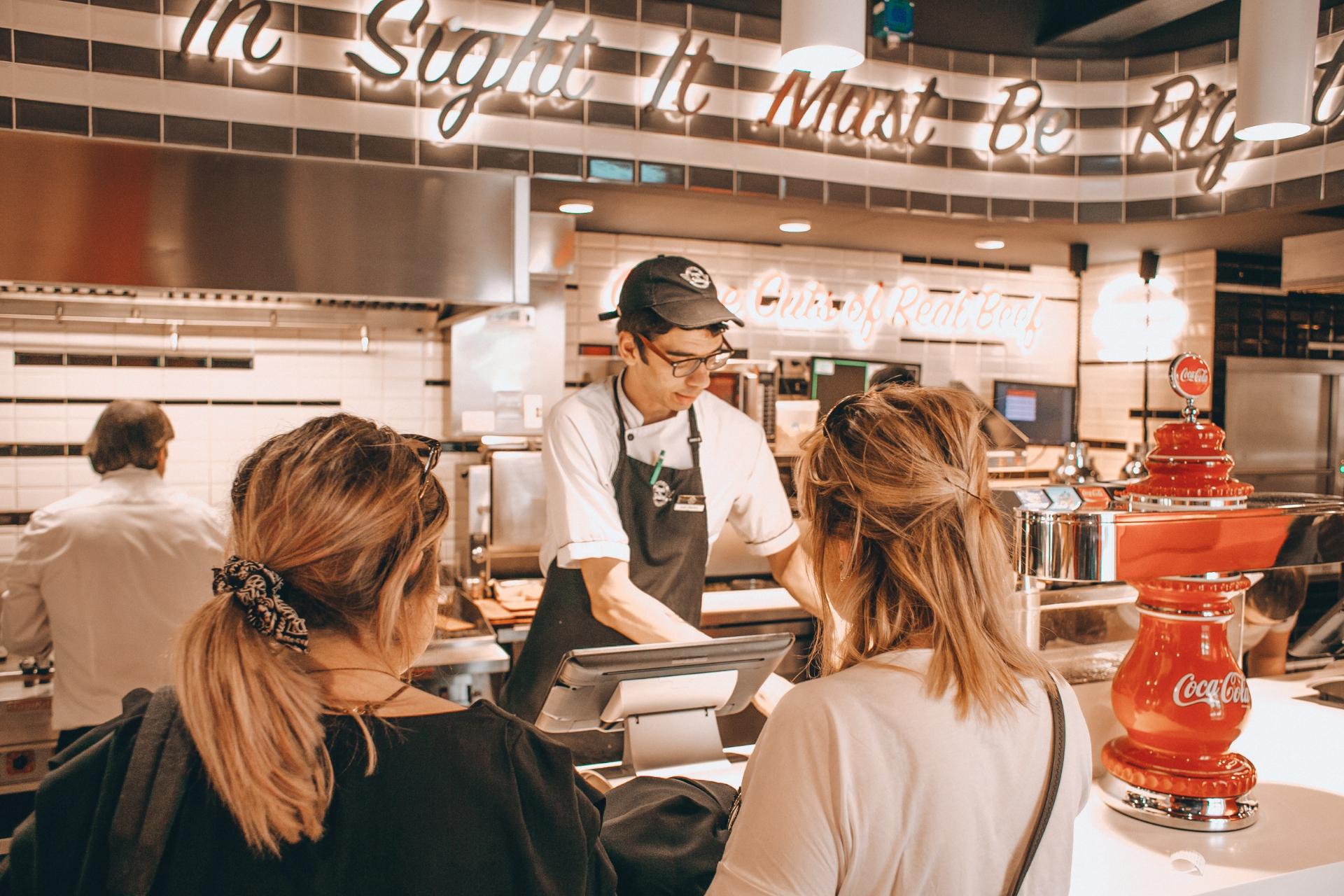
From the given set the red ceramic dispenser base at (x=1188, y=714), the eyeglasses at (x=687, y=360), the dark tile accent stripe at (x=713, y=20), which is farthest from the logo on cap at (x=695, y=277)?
the dark tile accent stripe at (x=713, y=20)

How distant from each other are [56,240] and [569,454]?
1.81 meters

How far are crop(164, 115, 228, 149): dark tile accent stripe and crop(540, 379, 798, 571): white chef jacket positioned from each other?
189 cm

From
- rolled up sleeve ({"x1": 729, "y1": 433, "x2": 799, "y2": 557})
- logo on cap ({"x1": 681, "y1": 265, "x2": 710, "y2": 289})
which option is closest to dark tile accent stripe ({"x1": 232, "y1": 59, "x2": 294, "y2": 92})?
logo on cap ({"x1": 681, "y1": 265, "x2": 710, "y2": 289})

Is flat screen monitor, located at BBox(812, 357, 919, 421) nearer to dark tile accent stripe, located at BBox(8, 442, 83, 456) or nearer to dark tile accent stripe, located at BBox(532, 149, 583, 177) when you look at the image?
dark tile accent stripe, located at BBox(532, 149, 583, 177)

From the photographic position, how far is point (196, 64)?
3.35m

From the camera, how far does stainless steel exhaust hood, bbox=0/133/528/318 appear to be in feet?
9.42

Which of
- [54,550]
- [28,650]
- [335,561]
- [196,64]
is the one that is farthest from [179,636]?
[196,64]

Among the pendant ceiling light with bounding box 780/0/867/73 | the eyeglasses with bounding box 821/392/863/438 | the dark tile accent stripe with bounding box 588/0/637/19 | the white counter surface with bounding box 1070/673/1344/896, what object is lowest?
the white counter surface with bounding box 1070/673/1344/896

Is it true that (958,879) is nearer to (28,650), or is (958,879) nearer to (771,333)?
(28,650)

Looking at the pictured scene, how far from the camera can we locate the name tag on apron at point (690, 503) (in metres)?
2.47

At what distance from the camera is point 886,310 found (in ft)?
18.5

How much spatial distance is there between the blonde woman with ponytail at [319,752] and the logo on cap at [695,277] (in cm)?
126

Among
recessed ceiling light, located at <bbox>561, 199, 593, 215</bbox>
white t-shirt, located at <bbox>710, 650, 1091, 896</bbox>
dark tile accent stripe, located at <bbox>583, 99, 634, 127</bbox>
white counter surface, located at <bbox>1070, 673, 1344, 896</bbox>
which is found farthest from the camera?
recessed ceiling light, located at <bbox>561, 199, 593, 215</bbox>

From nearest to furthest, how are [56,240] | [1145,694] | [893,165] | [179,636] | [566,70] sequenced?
[179,636] < [1145,694] < [56,240] < [566,70] < [893,165]
